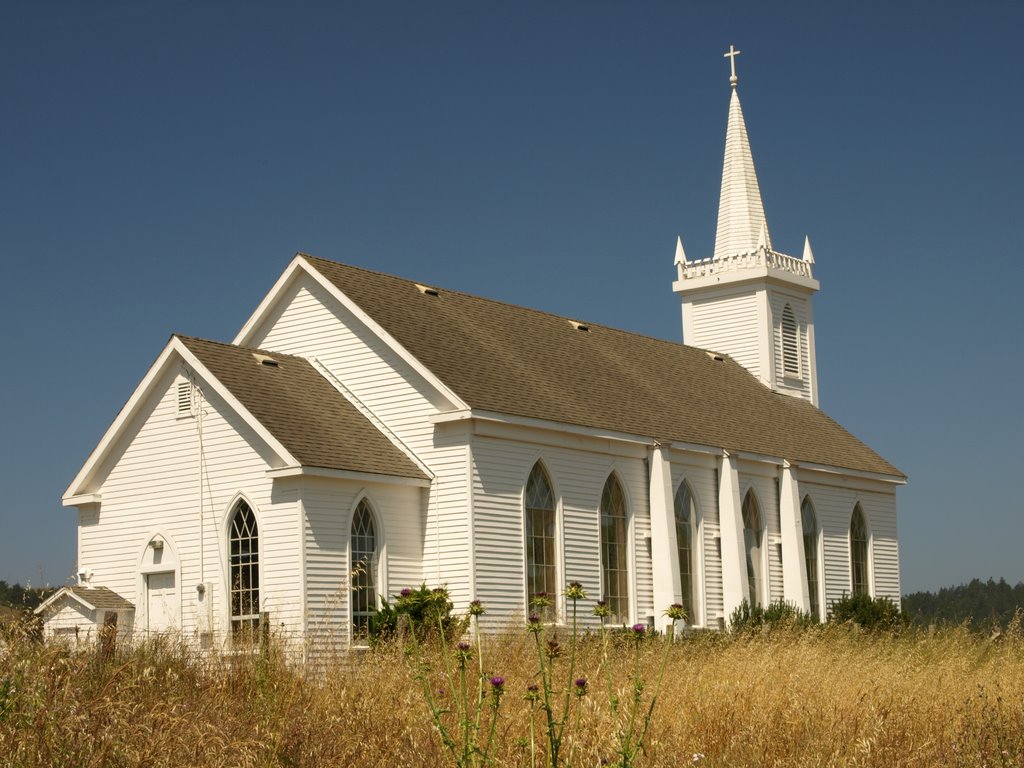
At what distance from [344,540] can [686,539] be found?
1060 centimetres

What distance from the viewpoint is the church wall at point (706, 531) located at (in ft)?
113

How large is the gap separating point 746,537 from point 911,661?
15.8 metres

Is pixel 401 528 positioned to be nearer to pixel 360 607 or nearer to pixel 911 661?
pixel 360 607

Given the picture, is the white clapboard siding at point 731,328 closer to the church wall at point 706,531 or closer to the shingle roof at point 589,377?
the shingle roof at point 589,377

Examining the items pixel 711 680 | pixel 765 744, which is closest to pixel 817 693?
pixel 711 680

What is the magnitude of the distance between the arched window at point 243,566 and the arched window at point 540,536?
5682 mm

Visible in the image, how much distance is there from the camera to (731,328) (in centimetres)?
4625

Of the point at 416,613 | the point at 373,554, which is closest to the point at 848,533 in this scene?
the point at 373,554

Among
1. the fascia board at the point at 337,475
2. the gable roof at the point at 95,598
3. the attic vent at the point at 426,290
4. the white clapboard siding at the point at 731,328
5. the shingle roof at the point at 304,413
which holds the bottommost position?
the gable roof at the point at 95,598

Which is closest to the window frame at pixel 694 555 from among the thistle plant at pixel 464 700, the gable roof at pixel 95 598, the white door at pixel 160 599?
the white door at pixel 160 599

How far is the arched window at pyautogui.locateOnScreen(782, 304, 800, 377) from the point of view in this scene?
46.4 metres

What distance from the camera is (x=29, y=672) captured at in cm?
Result: 1212

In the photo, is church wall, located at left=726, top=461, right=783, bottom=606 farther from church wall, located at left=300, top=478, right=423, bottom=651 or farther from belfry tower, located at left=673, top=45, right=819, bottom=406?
church wall, located at left=300, top=478, right=423, bottom=651

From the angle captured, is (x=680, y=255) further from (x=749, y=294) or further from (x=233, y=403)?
(x=233, y=403)
